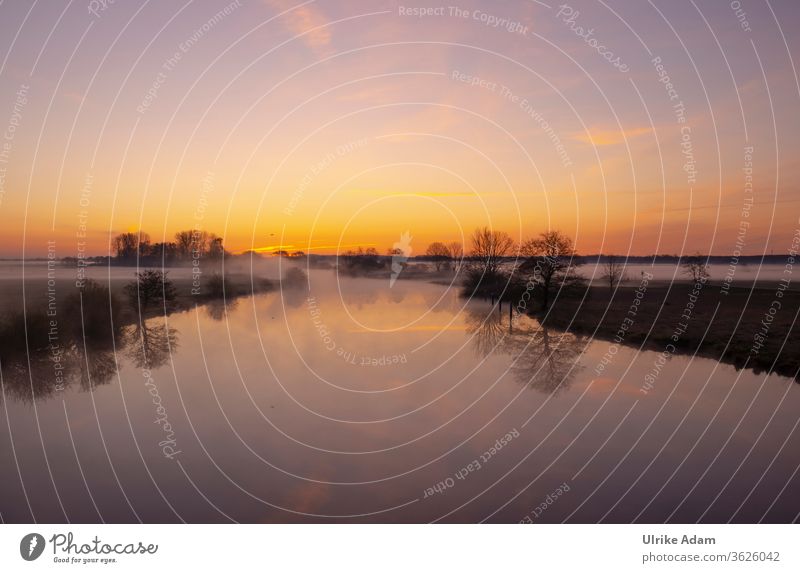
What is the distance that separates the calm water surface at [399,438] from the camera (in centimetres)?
1725

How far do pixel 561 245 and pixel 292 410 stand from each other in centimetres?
4443

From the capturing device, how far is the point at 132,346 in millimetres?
42531

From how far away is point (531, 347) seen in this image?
42406 mm

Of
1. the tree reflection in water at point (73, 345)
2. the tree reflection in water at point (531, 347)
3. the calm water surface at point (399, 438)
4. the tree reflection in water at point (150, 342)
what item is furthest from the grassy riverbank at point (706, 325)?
the tree reflection in water at point (73, 345)

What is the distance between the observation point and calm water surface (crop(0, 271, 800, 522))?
1725 cm

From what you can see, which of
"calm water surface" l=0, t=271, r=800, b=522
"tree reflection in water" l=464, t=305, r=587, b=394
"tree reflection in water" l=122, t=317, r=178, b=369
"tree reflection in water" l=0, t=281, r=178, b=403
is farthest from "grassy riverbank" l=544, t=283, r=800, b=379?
"tree reflection in water" l=0, t=281, r=178, b=403

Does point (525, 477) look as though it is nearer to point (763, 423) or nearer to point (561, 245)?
point (763, 423)

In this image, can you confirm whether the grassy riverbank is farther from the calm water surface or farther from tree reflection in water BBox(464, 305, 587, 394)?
tree reflection in water BBox(464, 305, 587, 394)

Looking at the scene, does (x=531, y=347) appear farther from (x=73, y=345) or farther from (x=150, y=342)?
(x=73, y=345)

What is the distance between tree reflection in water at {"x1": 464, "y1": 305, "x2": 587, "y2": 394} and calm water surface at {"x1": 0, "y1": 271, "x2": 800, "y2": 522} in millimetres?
300

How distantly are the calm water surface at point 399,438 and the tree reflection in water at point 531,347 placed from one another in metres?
0.30

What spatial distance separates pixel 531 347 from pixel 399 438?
2199 cm

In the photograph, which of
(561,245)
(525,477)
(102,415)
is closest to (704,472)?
(525,477)
